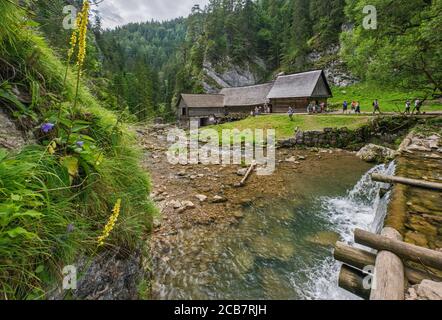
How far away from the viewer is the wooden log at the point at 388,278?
2242mm

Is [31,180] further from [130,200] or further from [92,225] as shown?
[130,200]

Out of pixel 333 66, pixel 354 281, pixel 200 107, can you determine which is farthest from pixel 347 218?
pixel 333 66

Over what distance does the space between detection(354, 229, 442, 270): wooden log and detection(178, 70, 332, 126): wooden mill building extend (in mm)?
29778

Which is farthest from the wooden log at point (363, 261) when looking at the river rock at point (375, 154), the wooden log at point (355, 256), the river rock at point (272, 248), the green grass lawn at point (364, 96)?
the green grass lawn at point (364, 96)

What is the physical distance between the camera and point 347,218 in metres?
7.15

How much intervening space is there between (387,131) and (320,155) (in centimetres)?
673

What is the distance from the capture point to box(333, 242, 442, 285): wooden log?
8.49 feet

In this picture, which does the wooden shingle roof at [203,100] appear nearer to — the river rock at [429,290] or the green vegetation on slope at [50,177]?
the green vegetation on slope at [50,177]

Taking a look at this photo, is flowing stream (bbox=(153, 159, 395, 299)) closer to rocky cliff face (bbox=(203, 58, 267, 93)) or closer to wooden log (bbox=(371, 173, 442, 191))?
wooden log (bbox=(371, 173, 442, 191))

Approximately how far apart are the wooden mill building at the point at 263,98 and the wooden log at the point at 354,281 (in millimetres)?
30091

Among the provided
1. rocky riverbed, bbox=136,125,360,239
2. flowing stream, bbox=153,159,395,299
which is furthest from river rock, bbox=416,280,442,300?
rocky riverbed, bbox=136,125,360,239

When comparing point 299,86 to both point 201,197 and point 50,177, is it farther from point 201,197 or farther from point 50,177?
point 50,177

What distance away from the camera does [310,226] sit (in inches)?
266

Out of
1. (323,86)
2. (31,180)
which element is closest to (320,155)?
(31,180)
